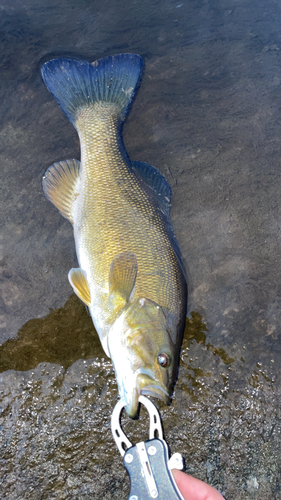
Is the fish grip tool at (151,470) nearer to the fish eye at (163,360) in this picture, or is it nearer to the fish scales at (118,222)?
the fish eye at (163,360)

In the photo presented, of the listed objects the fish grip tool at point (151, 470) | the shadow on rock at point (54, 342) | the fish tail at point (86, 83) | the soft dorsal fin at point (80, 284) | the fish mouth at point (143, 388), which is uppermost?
the fish tail at point (86, 83)

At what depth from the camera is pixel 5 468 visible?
2541mm

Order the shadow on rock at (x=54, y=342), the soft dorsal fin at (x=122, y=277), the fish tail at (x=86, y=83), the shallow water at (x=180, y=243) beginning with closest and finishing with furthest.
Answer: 1. the soft dorsal fin at (x=122, y=277)
2. the shallow water at (x=180, y=243)
3. the shadow on rock at (x=54, y=342)
4. the fish tail at (x=86, y=83)

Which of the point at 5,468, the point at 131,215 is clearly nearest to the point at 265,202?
the point at 131,215

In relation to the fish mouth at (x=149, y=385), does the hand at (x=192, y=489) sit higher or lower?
lower

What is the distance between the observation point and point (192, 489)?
2.24 metres

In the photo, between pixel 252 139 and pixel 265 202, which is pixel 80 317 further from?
pixel 252 139

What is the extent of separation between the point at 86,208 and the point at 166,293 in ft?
3.18

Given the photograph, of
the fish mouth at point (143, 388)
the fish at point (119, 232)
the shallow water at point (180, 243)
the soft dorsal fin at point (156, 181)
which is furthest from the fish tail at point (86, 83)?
the fish mouth at point (143, 388)

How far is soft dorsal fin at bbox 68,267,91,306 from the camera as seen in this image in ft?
8.80

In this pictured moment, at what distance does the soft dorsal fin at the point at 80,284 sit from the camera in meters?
2.68

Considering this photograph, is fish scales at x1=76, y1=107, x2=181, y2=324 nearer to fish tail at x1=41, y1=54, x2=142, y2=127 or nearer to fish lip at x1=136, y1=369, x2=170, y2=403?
fish tail at x1=41, y1=54, x2=142, y2=127

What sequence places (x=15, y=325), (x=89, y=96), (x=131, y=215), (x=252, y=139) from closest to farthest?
1. (x=131, y=215)
2. (x=15, y=325)
3. (x=89, y=96)
4. (x=252, y=139)

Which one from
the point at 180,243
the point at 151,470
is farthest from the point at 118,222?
the point at 151,470
